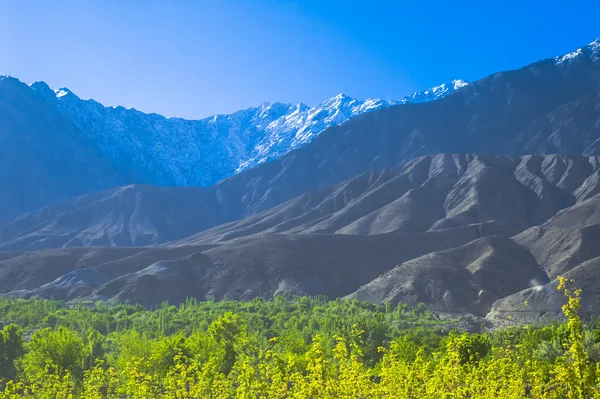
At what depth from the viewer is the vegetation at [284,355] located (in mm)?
14836

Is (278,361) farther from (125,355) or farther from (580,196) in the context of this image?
(580,196)

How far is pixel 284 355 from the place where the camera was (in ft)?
123

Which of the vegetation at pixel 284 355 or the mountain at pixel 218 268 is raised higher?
the mountain at pixel 218 268

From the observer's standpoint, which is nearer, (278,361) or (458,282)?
(278,361)

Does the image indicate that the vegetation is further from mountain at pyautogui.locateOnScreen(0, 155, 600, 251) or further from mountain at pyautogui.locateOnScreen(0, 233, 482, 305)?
mountain at pyautogui.locateOnScreen(0, 155, 600, 251)

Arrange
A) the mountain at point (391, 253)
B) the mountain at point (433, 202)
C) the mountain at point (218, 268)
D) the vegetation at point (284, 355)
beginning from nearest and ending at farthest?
the vegetation at point (284, 355), the mountain at point (391, 253), the mountain at point (218, 268), the mountain at point (433, 202)

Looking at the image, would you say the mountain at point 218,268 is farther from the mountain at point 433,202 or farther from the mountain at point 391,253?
the mountain at point 433,202

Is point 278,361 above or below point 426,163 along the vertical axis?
below

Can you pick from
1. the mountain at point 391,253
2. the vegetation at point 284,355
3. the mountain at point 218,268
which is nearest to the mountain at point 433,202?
the mountain at point 391,253

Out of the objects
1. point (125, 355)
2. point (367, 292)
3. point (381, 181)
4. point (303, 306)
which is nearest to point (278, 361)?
point (125, 355)

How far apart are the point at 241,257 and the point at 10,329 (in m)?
68.7

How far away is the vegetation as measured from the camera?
48.7 ft

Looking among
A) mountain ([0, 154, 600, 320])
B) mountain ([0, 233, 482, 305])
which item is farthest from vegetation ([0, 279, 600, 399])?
mountain ([0, 154, 600, 320])

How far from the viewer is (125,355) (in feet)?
153
